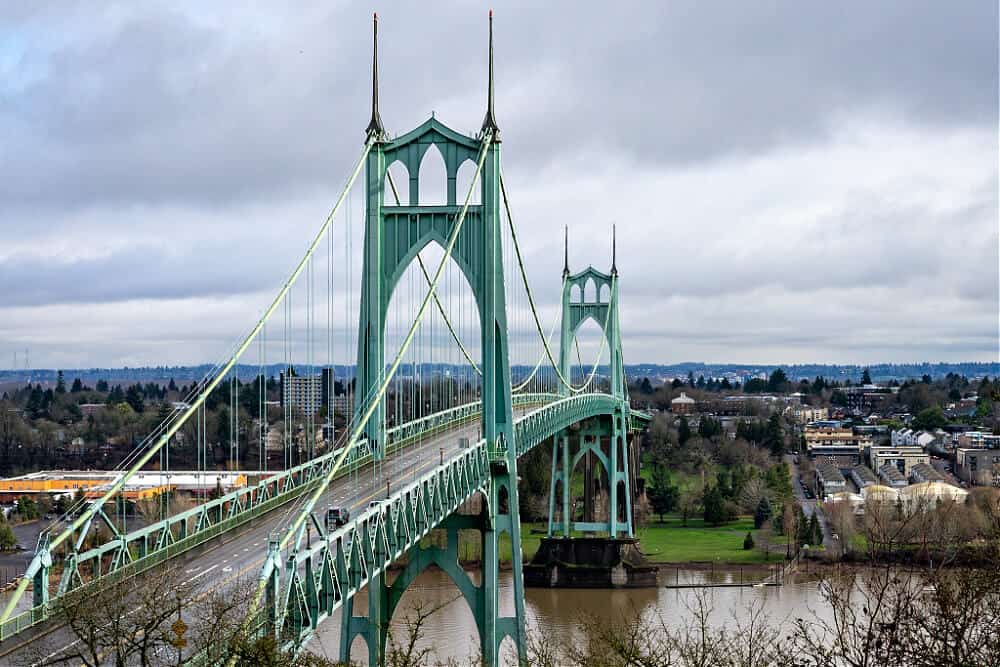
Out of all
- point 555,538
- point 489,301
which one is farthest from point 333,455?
point 555,538

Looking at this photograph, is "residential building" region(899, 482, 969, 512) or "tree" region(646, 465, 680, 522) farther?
"tree" region(646, 465, 680, 522)

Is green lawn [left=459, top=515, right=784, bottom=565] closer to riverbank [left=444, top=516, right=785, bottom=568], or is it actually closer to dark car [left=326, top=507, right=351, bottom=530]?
riverbank [left=444, top=516, right=785, bottom=568]

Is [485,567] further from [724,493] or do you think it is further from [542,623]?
[724,493]

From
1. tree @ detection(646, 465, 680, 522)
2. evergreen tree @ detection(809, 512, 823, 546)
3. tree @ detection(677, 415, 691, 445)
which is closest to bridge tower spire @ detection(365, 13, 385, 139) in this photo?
evergreen tree @ detection(809, 512, 823, 546)

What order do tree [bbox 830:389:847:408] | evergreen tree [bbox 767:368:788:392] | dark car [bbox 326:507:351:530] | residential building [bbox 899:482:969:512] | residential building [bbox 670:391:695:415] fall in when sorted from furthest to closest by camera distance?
evergreen tree [bbox 767:368:788:392] → tree [bbox 830:389:847:408] → residential building [bbox 670:391:695:415] → residential building [bbox 899:482:969:512] → dark car [bbox 326:507:351:530]

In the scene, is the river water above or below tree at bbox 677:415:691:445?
below

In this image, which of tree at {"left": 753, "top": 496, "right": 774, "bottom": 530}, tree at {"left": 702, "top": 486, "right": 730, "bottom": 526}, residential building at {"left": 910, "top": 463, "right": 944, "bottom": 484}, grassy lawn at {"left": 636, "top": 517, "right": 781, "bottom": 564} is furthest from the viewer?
residential building at {"left": 910, "top": 463, "right": 944, "bottom": 484}
